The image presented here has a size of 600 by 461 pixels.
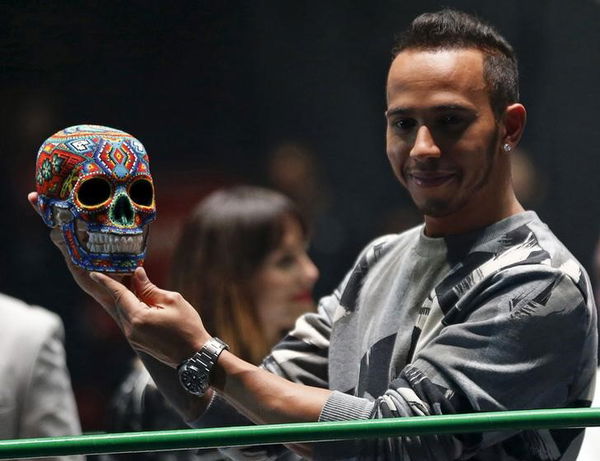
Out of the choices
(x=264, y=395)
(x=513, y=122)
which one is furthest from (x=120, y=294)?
(x=513, y=122)

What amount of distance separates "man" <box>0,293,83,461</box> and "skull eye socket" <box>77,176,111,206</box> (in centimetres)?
34

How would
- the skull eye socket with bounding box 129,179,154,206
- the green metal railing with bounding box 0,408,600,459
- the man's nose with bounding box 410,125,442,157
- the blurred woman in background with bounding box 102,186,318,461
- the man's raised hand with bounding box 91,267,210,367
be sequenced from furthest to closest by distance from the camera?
the blurred woman in background with bounding box 102,186,318,461 → the skull eye socket with bounding box 129,179,154,206 → the man's nose with bounding box 410,125,442,157 → the man's raised hand with bounding box 91,267,210,367 → the green metal railing with bounding box 0,408,600,459

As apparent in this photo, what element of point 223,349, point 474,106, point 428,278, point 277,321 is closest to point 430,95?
point 474,106

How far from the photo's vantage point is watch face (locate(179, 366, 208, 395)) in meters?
2.05

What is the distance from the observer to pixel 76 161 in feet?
7.22

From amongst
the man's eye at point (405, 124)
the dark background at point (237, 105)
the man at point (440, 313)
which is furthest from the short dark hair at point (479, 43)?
the dark background at point (237, 105)

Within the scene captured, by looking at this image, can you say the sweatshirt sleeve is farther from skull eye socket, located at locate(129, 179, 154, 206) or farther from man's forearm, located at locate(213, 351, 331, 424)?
skull eye socket, located at locate(129, 179, 154, 206)

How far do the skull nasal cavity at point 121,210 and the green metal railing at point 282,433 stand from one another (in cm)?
45

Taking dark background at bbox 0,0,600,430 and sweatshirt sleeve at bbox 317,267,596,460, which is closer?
sweatshirt sleeve at bbox 317,267,596,460

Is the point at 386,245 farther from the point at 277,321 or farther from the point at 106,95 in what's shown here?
the point at 106,95

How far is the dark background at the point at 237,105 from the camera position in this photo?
12.8ft

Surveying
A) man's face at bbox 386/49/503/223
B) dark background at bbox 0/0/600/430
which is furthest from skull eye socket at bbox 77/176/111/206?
dark background at bbox 0/0/600/430

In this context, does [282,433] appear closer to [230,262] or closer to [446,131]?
[446,131]

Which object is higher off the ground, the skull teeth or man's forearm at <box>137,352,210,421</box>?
the skull teeth
